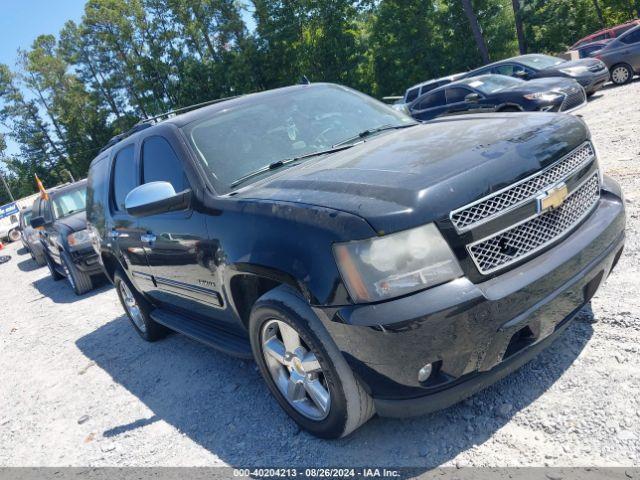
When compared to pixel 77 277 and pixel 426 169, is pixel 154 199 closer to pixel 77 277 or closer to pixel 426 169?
pixel 426 169

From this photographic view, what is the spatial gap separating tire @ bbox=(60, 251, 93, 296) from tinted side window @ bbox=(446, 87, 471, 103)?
29.6 feet

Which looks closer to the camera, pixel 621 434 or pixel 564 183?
pixel 621 434

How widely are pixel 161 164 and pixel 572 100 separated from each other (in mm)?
9533

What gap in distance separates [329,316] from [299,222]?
0.47 meters

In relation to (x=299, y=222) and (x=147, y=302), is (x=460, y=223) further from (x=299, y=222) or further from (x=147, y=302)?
(x=147, y=302)

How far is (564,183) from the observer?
273 centimetres

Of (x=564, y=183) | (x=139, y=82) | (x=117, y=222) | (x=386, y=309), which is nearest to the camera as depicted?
(x=386, y=309)

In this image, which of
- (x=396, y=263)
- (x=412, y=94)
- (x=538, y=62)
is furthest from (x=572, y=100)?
(x=396, y=263)

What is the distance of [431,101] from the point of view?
13.4 m

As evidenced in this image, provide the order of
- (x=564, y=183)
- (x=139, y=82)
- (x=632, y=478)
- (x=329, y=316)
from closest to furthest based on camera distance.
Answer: (x=632, y=478)
(x=329, y=316)
(x=564, y=183)
(x=139, y=82)

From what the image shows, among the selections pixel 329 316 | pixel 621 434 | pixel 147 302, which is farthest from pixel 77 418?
pixel 621 434

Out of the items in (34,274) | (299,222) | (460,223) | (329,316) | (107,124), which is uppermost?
(107,124)

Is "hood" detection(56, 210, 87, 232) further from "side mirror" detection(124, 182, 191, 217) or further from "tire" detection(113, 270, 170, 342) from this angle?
"side mirror" detection(124, 182, 191, 217)

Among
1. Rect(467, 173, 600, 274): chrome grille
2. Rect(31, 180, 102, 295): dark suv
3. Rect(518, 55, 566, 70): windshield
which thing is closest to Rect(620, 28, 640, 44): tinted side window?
Rect(518, 55, 566, 70): windshield
